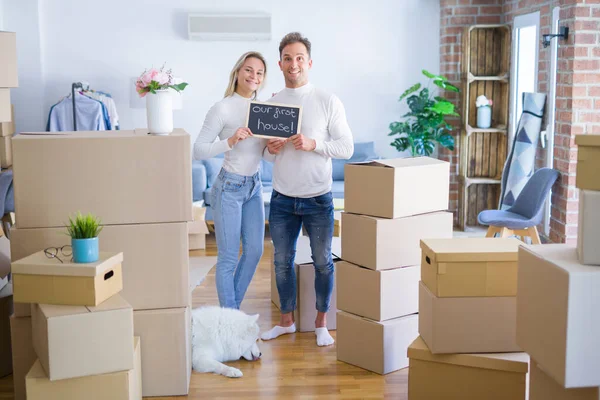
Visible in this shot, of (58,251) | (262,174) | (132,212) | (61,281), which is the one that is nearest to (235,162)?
(132,212)

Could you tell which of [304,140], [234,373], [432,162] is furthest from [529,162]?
[234,373]

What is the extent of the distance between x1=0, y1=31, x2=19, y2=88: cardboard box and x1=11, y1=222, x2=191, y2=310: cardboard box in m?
0.64

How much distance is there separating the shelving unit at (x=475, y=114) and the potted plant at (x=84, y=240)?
14.8 ft

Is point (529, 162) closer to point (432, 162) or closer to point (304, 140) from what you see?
point (432, 162)

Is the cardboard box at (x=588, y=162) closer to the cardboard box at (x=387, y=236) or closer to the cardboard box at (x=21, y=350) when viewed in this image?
the cardboard box at (x=387, y=236)

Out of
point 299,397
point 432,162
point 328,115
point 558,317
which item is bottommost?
point 299,397

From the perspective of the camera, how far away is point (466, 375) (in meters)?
2.81

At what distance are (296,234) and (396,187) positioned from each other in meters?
0.66

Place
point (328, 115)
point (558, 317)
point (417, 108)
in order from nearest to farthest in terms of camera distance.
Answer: point (558, 317) → point (328, 115) → point (417, 108)

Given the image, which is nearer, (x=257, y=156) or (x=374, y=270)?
(x=374, y=270)

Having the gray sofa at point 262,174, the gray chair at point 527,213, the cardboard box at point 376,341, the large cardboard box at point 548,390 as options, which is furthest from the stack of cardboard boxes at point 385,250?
the gray sofa at point 262,174

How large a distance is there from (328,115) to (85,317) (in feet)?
4.94

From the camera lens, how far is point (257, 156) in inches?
141

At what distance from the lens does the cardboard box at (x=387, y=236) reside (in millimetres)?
3262
